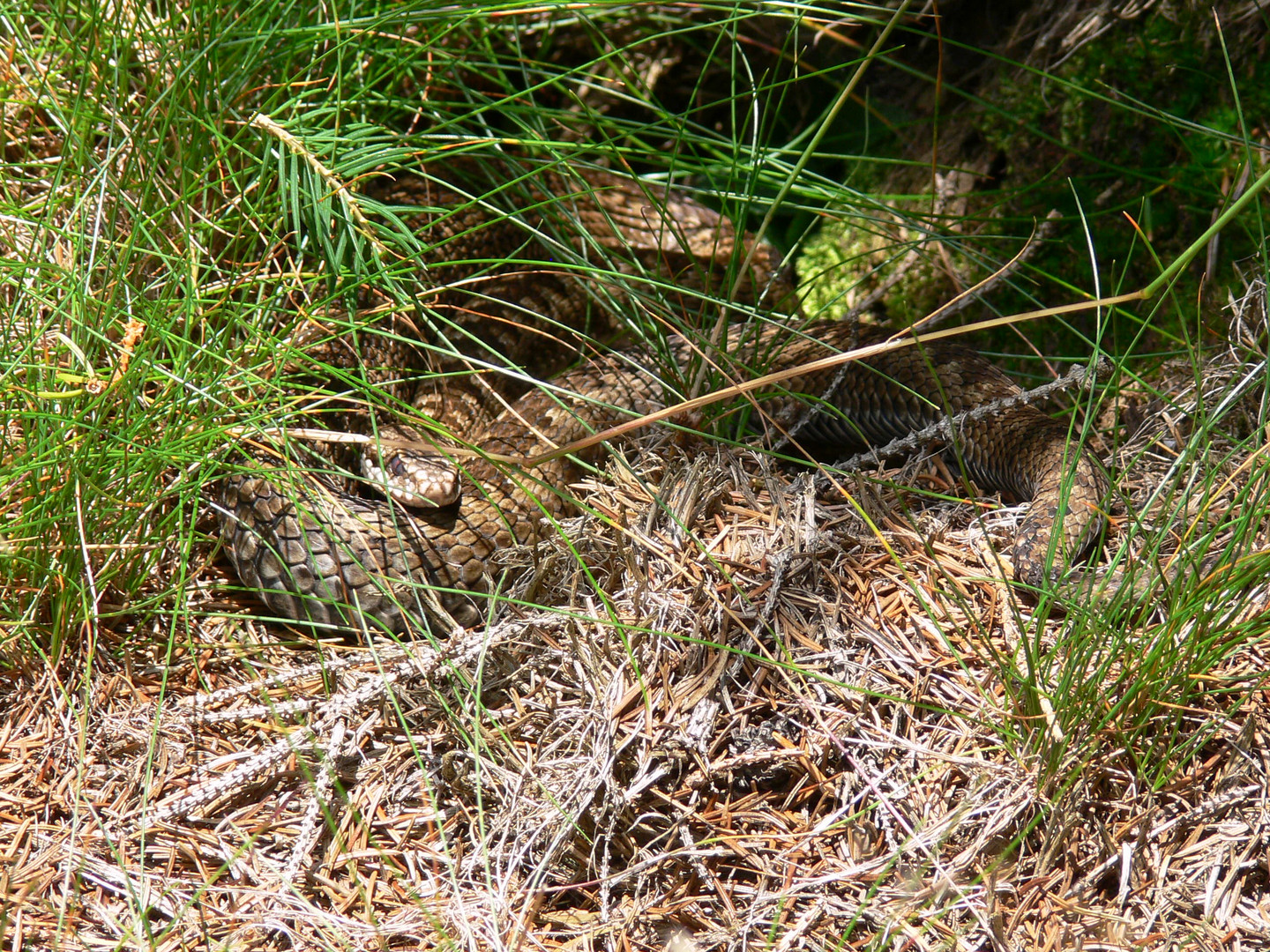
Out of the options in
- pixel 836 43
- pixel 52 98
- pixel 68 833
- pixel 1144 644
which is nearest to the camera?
pixel 1144 644

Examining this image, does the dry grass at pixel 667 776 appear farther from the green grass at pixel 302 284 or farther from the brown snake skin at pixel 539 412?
the brown snake skin at pixel 539 412

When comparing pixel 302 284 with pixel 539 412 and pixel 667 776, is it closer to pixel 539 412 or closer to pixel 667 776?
pixel 539 412

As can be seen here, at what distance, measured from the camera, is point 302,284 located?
2.14 meters

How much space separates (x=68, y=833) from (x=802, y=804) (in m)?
1.38

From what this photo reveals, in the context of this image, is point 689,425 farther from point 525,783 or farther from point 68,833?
point 68,833

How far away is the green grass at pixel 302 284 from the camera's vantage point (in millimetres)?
1717

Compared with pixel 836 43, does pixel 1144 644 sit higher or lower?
lower

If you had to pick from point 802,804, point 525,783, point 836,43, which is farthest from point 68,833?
point 836,43

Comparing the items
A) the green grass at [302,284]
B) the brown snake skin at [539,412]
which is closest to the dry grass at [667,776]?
the green grass at [302,284]

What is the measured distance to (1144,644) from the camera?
1.66m

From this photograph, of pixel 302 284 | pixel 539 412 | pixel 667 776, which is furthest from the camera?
pixel 539 412

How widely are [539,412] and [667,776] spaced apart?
1.35 m

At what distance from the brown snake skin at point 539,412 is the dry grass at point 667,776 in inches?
7.5

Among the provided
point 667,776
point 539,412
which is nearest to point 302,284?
point 539,412
